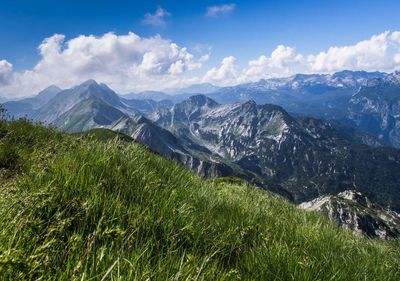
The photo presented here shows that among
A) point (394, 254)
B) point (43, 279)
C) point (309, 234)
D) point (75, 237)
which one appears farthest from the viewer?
point (394, 254)

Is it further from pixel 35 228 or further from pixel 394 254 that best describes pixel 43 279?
pixel 394 254

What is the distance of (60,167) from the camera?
532 cm

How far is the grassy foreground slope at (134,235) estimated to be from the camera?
3.33m

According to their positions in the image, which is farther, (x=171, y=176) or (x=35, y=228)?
(x=171, y=176)

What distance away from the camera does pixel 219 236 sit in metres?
5.30

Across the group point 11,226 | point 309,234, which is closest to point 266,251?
point 309,234

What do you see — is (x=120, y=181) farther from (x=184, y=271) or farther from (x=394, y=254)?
(x=394, y=254)

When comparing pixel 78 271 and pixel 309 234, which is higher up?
pixel 78 271

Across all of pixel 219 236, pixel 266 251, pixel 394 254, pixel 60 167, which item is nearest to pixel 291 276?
pixel 266 251

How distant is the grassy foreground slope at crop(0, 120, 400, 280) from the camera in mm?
3330

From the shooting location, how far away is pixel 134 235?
4426mm

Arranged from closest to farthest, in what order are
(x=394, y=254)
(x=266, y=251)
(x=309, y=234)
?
(x=266, y=251), (x=309, y=234), (x=394, y=254)

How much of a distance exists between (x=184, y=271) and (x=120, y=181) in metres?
2.52

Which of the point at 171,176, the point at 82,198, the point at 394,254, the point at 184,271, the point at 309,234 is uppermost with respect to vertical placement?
the point at 82,198
